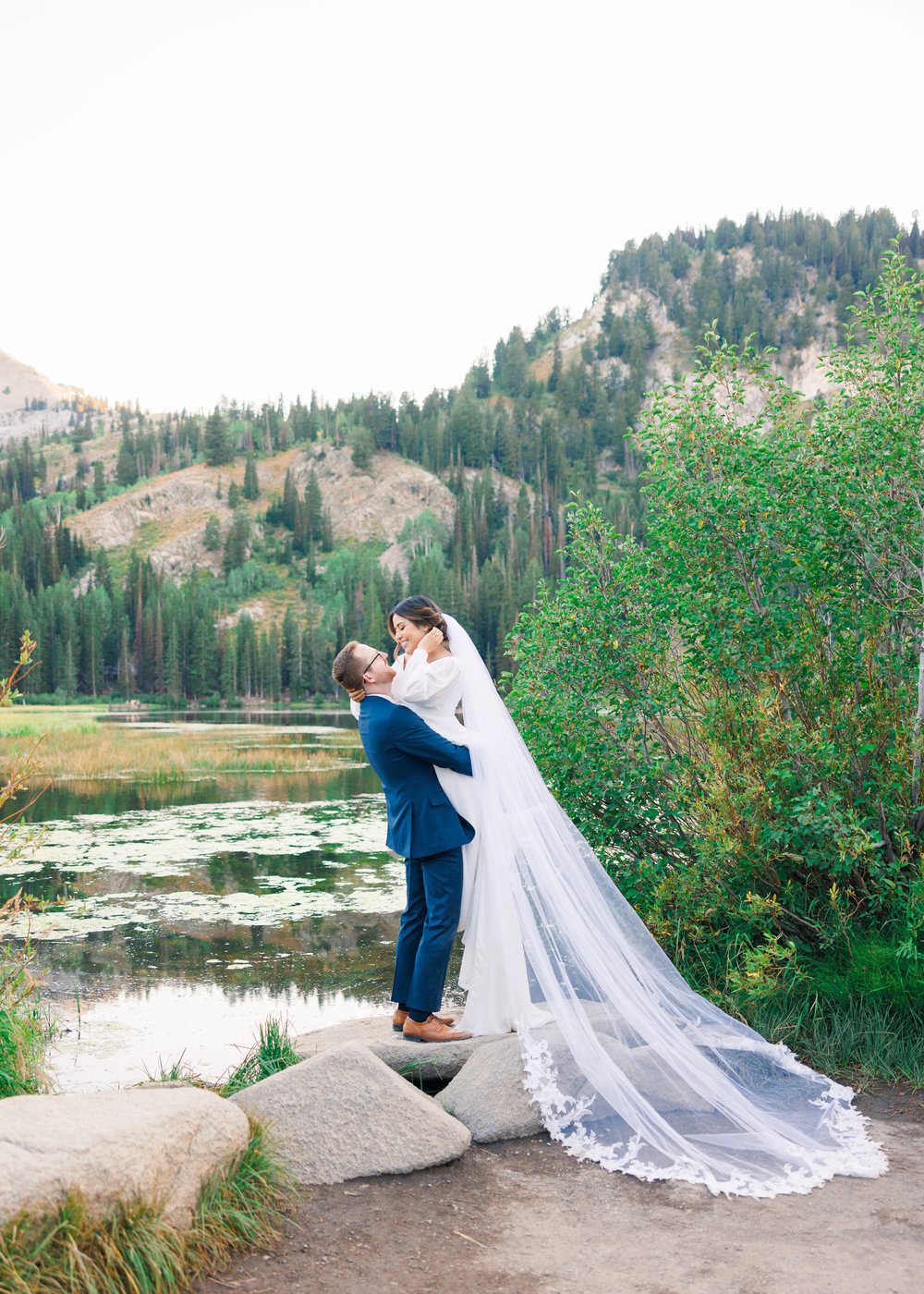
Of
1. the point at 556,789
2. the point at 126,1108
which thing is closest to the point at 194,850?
the point at 556,789

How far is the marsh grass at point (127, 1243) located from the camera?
9.53 feet

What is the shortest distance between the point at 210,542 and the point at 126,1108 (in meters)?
128

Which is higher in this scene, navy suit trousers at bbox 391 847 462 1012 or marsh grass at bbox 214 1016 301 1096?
navy suit trousers at bbox 391 847 462 1012

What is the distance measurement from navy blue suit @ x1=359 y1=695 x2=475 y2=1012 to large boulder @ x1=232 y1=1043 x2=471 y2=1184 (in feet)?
3.26

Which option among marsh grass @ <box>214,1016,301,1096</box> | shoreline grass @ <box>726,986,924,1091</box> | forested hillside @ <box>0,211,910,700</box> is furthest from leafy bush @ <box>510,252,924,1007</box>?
forested hillside @ <box>0,211,910,700</box>

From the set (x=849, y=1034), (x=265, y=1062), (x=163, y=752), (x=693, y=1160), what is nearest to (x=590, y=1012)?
(x=693, y=1160)

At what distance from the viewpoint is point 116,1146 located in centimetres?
319

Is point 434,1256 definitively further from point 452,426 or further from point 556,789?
point 452,426

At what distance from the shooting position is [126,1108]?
3.45 meters

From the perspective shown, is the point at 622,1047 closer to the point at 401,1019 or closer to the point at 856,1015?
the point at 401,1019

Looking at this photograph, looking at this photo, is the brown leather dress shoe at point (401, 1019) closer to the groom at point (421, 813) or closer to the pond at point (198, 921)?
the groom at point (421, 813)

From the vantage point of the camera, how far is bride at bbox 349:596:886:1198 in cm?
414

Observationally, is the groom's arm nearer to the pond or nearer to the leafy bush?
the leafy bush

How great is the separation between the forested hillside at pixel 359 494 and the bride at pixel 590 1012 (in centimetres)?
7127
